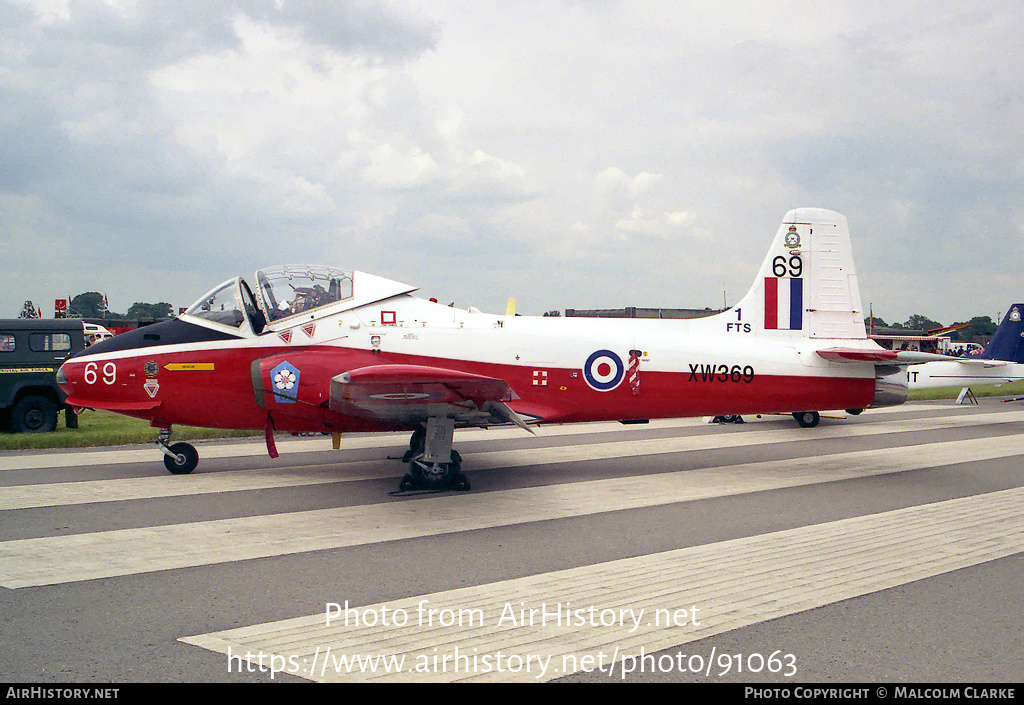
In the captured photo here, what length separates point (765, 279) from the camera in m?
11.6

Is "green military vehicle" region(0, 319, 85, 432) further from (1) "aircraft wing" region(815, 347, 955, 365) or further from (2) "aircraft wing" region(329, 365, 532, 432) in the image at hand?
(1) "aircraft wing" region(815, 347, 955, 365)

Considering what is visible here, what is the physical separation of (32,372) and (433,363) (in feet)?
38.3

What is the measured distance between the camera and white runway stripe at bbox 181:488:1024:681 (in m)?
4.33

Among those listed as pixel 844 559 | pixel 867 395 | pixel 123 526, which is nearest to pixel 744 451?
pixel 867 395

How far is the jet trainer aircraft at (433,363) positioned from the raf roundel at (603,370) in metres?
0.02

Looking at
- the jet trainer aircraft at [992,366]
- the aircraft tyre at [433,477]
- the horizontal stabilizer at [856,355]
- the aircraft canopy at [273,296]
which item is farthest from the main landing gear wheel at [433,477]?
the jet trainer aircraft at [992,366]

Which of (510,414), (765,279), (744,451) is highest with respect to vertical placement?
(765,279)

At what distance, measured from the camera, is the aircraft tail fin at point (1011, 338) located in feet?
75.6

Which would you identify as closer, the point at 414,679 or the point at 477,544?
the point at 414,679

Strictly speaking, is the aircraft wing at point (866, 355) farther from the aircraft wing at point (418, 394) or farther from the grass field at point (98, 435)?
the grass field at point (98, 435)

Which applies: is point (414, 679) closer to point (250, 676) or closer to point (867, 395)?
point (250, 676)

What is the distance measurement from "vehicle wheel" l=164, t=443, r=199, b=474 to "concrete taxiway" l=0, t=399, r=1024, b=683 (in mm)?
253

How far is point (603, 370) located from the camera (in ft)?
34.7
